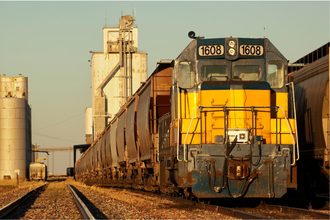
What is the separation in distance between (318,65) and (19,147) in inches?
2745

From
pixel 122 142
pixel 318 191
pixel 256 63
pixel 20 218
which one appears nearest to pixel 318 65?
pixel 256 63

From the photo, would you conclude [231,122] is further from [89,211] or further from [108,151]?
[108,151]

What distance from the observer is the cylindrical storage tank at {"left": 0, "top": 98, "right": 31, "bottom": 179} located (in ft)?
270

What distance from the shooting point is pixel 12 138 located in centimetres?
8344

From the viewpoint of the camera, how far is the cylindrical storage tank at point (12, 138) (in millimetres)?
82438

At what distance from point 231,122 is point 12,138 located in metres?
70.9

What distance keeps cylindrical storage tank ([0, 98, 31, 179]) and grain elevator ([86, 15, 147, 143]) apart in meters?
10.6

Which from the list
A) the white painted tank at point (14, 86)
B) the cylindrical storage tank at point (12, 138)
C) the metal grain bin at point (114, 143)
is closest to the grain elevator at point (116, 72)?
the cylindrical storage tank at point (12, 138)

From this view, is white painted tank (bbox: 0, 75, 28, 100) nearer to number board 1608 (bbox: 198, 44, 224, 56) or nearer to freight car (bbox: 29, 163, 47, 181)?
freight car (bbox: 29, 163, 47, 181)

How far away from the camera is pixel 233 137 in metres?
15.5

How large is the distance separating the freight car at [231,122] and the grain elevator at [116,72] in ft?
198

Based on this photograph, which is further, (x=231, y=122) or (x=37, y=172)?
(x=37, y=172)

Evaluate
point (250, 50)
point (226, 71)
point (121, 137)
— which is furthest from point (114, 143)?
point (250, 50)

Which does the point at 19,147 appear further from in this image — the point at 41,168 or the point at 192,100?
the point at 192,100
